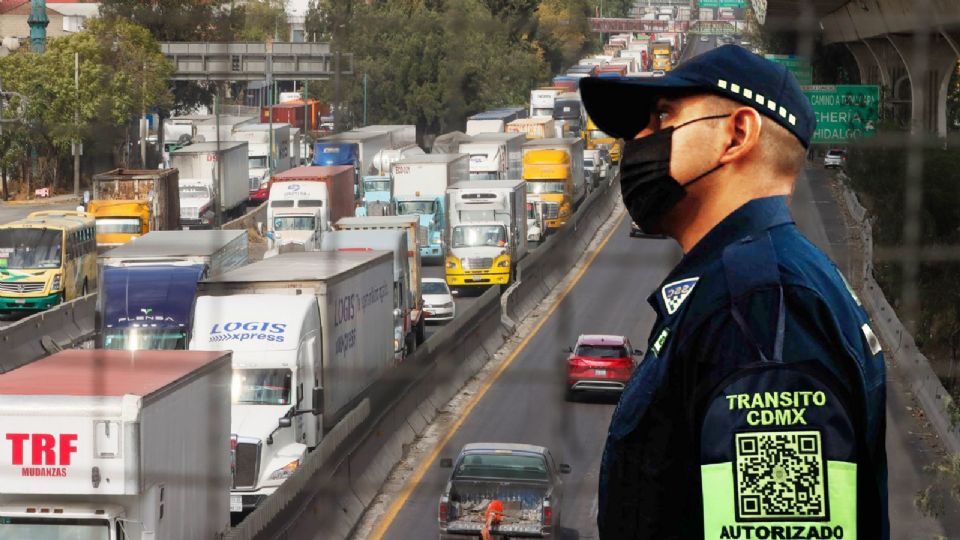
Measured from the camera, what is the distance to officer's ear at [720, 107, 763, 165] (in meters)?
0.69

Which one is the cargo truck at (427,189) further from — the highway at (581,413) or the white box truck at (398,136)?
the highway at (581,413)

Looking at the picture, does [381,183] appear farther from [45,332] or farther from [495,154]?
[45,332]

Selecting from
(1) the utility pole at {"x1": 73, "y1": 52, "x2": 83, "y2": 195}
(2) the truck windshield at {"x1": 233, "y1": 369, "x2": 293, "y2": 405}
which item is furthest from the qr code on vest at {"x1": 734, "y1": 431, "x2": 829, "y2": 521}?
(1) the utility pole at {"x1": 73, "y1": 52, "x2": 83, "y2": 195}

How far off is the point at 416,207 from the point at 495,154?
1.18 metres

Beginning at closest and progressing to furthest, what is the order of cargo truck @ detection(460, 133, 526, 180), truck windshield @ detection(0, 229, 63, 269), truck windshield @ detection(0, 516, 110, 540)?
1. truck windshield @ detection(0, 516, 110, 540)
2. truck windshield @ detection(0, 229, 63, 269)
3. cargo truck @ detection(460, 133, 526, 180)

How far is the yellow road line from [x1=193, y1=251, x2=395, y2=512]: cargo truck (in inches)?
12.8

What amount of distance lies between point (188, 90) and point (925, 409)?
2705 mm

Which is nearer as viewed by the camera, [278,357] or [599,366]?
[278,357]

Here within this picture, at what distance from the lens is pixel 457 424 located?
5.63 meters

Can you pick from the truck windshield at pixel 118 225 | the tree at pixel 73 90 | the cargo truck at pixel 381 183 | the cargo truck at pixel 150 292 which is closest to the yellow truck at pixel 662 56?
the tree at pixel 73 90

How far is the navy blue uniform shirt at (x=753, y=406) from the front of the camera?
1.94 feet

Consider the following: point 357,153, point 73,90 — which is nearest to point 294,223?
point 73,90

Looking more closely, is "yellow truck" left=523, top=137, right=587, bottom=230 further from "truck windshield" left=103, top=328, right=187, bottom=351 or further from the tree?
"truck windshield" left=103, top=328, right=187, bottom=351

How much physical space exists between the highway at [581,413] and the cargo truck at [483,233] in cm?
182
